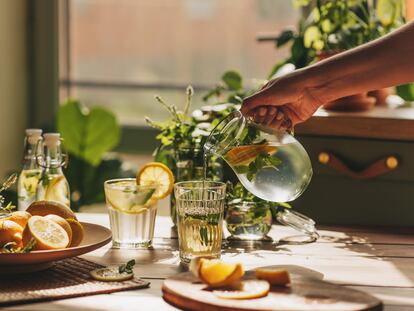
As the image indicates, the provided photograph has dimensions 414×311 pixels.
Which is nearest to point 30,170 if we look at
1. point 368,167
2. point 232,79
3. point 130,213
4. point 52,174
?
point 52,174

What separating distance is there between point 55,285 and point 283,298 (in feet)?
1.22

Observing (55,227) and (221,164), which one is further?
(221,164)

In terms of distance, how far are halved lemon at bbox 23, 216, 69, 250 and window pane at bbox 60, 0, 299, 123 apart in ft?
6.57

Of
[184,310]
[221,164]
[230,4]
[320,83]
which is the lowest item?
[184,310]

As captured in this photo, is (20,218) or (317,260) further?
(317,260)

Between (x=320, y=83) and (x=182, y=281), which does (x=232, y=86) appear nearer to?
(x=320, y=83)

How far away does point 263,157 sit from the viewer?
4.67 feet

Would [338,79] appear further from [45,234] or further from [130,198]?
[45,234]

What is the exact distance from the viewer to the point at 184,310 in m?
1.16

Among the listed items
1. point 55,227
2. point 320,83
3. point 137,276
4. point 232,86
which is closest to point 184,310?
point 137,276

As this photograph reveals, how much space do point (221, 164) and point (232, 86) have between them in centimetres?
47

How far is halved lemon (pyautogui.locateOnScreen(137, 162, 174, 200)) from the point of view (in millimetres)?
1573

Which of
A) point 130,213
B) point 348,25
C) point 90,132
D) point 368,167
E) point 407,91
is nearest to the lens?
point 130,213

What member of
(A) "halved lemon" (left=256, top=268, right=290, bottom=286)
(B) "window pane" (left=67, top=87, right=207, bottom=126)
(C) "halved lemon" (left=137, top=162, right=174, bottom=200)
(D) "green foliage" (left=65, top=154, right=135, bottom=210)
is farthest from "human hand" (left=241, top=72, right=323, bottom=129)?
(B) "window pane" (left=67, top=87, right=207, bottom=126)
